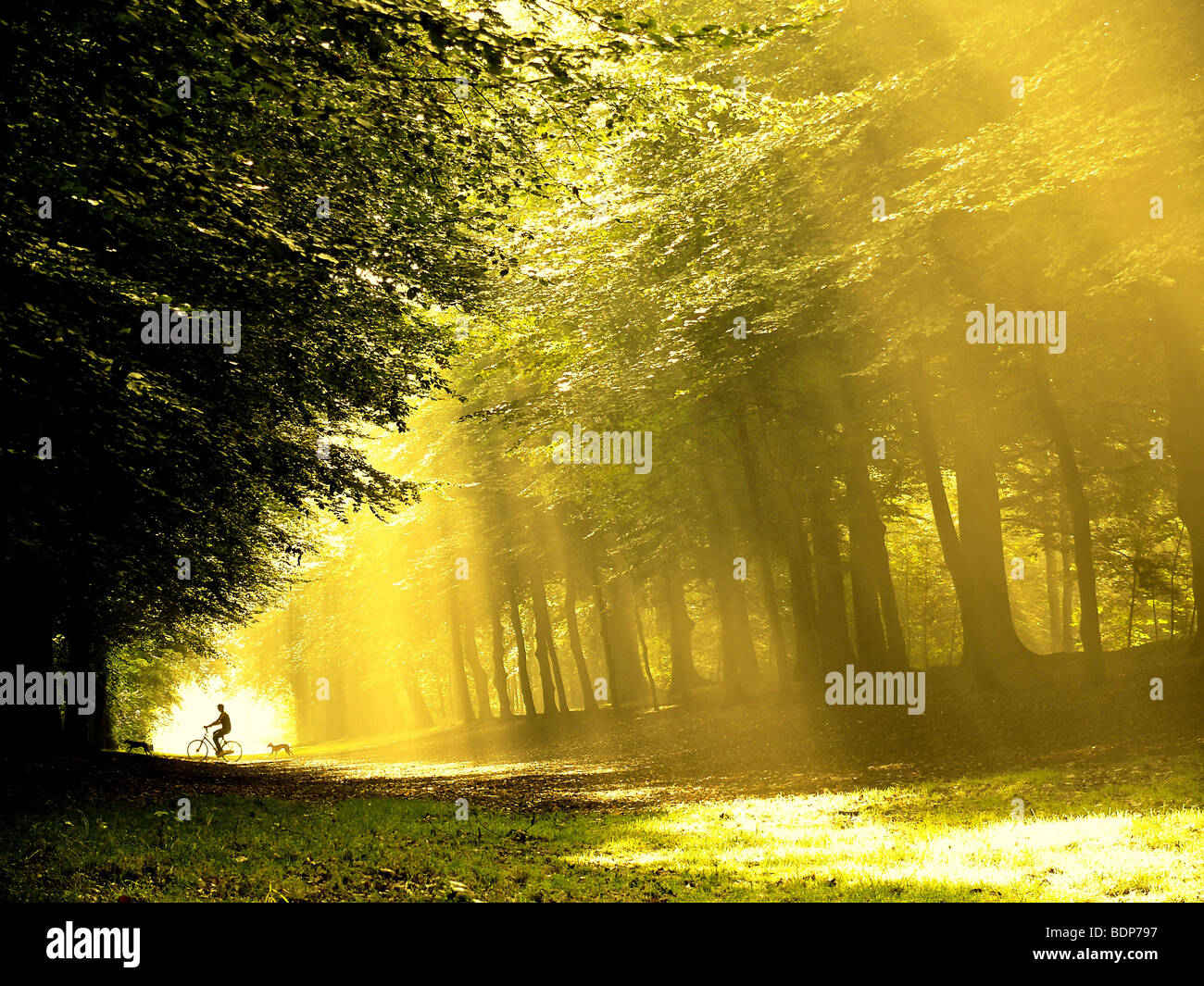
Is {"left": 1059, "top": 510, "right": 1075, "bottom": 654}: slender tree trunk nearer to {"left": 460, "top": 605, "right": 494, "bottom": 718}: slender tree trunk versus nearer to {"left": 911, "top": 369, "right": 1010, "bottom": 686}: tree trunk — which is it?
{"left": 911, "top": 369, "right": 1010, "bottom": 686}: tree trunk

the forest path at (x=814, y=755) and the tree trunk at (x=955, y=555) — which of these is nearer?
the forest path at (x=814, y=755)

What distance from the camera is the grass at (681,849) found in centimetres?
773

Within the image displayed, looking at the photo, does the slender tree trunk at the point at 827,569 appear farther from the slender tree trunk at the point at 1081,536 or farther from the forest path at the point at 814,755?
the slender tree trunk at the point at 1081,536

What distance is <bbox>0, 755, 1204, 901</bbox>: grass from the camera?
7730mm

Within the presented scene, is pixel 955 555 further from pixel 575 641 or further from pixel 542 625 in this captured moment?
pixel 575 641

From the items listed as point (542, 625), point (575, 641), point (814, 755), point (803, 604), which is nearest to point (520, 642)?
point (542, 625)

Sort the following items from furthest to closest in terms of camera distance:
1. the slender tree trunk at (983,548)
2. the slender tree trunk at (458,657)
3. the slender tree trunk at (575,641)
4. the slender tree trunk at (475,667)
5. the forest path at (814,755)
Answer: the slender tree trunk at (475,667) < the slender tree trunk at (458,657) < the slender tree trunk at (575,641) < the slender tree trunk at (983,548) < the forest path at (814,755)

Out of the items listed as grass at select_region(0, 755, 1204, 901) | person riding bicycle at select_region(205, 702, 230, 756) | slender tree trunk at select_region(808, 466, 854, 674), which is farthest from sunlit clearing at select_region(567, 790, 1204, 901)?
person riding bicycle at select_region(205, 702, 230, 756)

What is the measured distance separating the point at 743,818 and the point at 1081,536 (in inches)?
336

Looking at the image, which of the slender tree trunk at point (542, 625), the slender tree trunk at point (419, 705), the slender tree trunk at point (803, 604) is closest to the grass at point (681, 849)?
the slender tree trunk at point (803, 604)

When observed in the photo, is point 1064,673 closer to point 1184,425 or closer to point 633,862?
point 1184,425

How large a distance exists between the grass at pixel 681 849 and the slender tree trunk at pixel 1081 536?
442 cm

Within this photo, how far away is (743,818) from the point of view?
12.9 m

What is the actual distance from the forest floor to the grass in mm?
40
